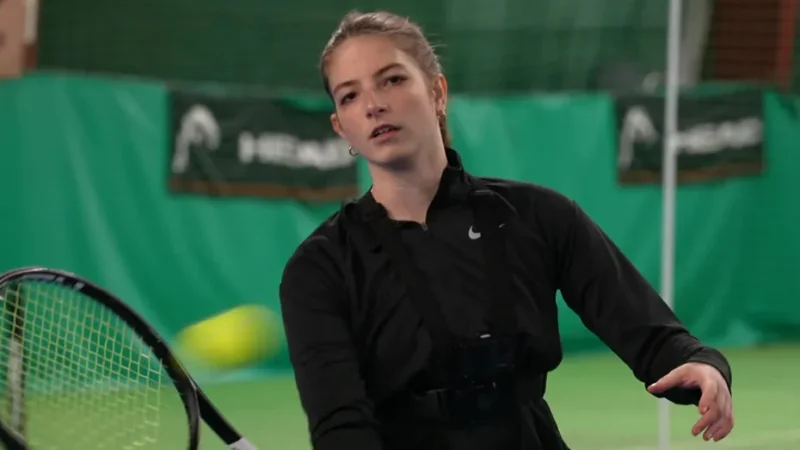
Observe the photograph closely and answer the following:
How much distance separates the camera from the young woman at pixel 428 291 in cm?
242

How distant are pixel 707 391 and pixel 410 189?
2.17ft

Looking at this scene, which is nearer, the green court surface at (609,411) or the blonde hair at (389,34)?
the blonde hair at (389,34)

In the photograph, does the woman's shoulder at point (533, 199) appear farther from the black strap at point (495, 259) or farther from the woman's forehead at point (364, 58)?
the woman's forehead at point (364, 58)

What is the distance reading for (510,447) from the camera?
244cm

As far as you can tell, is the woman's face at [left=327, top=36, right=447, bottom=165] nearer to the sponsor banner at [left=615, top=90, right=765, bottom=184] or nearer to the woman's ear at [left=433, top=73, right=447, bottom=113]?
the woman's ear at [left=433, top=73, right=447, bottom=113]

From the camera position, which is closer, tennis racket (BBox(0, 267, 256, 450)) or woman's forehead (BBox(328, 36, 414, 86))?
woman's forehead (BBox(328, 36, 414, 86))

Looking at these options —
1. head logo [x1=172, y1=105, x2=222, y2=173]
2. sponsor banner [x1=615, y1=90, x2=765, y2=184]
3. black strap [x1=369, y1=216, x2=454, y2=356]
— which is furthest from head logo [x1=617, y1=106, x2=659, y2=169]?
black strap [x1=369, y1=216, x2=454, y2=356]

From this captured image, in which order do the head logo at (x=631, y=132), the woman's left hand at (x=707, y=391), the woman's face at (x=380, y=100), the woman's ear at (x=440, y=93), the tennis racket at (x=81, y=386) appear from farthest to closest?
the head logo at (x=631, y=132) < the tennis racket at (x=81, y=386) < the woman's ear at (x=440, y=93) < the woman's face at (x=380, y=100) < the woman's left hand at (x=707, y=391)

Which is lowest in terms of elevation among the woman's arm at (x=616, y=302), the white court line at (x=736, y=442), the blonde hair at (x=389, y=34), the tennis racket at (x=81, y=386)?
the white court line at (x=736, y=442)

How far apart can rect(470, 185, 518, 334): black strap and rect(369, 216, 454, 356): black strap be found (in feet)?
0.29

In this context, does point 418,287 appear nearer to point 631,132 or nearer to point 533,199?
point 533,199

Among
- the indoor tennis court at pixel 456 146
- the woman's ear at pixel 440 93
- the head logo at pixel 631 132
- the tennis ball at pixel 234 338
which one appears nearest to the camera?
the woman's ear at pixel 440 93

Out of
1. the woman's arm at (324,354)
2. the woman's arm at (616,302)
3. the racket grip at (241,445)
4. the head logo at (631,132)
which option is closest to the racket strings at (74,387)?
the racket grip at (241,445)

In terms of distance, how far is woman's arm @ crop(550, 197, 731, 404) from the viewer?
94.3 inches
